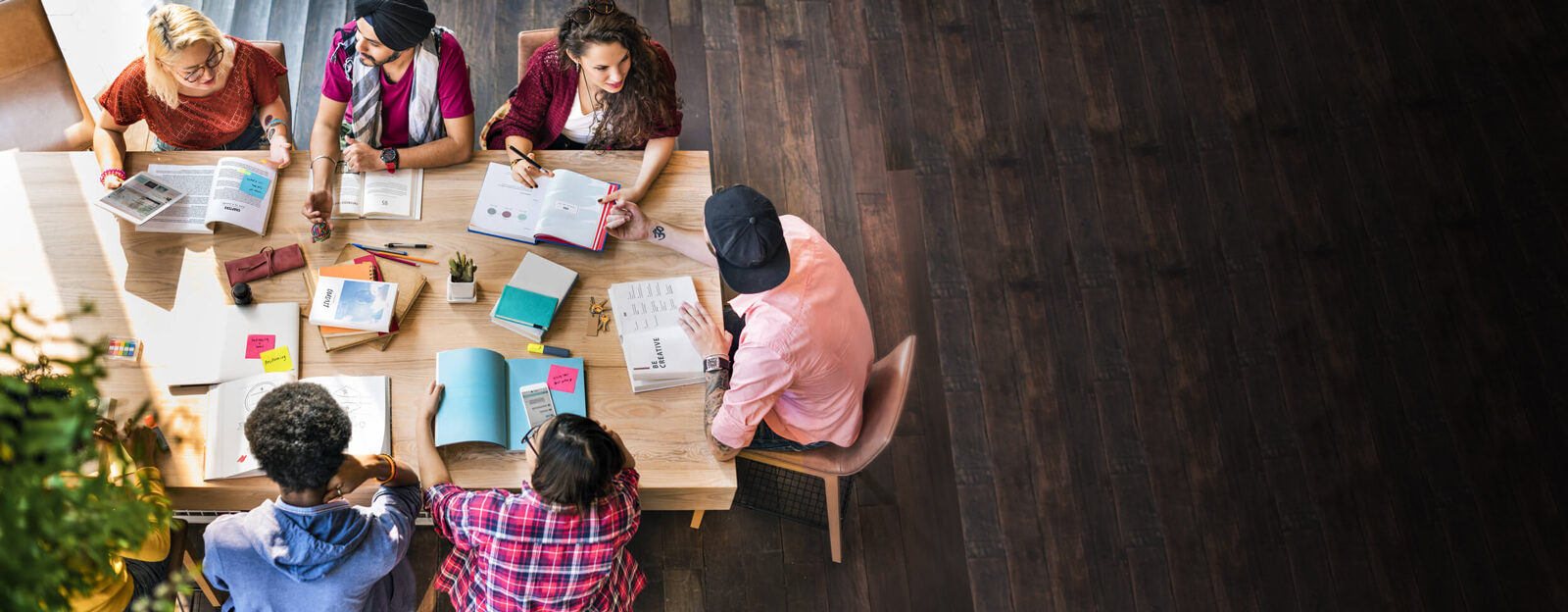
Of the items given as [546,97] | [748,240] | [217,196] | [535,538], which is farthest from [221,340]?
[748,240]

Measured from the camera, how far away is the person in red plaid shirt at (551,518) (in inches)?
72.2

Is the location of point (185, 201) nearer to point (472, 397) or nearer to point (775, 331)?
point (472, 397)

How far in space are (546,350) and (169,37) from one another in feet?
4.60

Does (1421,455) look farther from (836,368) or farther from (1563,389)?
(836,368)

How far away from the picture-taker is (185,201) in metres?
2.34

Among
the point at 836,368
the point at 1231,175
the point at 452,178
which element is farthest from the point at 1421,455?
the point at 452,178

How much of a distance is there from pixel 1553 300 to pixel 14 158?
5757 millimetres

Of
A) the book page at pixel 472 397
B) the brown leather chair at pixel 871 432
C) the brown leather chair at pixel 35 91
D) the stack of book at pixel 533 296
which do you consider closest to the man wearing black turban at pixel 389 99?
the stack of book at pixel 533 296

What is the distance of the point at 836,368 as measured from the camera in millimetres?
2162

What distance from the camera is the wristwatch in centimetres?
242

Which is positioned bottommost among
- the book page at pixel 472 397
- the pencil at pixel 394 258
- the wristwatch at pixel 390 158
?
the book page at pixel 472 397

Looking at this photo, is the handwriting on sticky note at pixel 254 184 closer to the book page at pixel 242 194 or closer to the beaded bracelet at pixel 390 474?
the book page at pixel 242 194

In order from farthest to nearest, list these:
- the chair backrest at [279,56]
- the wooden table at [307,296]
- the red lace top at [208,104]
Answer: the chair backrest at [279,56] < the red lace top at [208,104] < the wooden table at [307,296]

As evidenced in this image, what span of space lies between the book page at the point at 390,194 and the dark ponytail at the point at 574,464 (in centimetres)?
94
